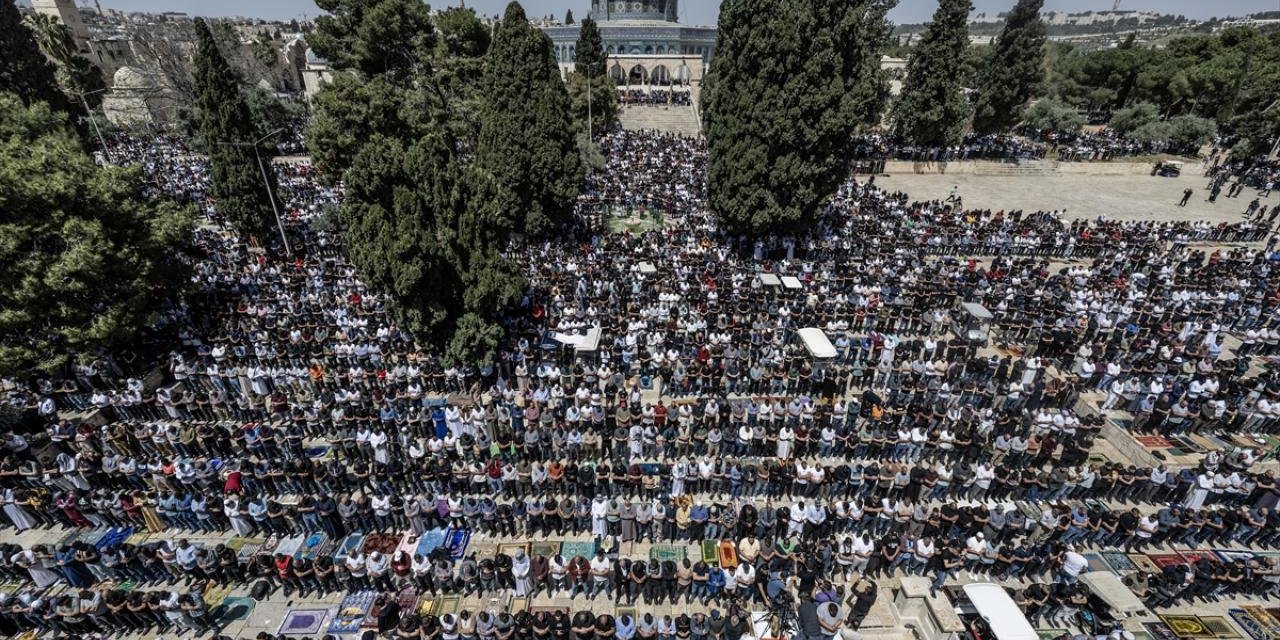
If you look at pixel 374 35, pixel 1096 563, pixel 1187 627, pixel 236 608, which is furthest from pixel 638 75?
pixel 1187 627

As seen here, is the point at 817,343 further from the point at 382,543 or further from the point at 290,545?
the point at 290,545

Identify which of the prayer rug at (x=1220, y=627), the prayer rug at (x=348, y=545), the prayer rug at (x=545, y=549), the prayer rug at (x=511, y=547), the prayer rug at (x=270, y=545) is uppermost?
the prayer rug at (x=348, y=545)

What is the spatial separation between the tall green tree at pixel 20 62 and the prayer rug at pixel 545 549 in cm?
3504

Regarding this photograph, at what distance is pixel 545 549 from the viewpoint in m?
12.9

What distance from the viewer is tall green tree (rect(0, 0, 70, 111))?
92.2ft

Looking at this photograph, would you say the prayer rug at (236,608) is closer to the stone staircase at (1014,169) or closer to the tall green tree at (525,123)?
the tall green tree at (525,123)

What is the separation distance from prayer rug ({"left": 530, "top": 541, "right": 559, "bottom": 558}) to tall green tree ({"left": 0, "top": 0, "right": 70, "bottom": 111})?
35045mm

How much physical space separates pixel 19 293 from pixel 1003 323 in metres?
33.1

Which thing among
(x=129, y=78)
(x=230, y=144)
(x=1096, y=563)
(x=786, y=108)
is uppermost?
(x=129, y=78)

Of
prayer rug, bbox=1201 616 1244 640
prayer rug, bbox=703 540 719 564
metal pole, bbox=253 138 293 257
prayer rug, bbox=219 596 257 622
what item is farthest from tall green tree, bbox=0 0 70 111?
prayer rug, bbox=1201 616 1244 640

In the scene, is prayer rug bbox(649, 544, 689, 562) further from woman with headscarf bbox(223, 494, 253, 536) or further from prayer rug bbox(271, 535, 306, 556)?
woman with headscarf bbox(223, 494, 253, 536)

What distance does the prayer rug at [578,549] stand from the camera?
12.7m

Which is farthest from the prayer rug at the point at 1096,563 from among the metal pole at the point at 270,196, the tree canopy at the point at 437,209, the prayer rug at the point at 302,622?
the metal pole at the point at 270,196

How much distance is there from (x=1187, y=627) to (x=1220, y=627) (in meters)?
0.70
